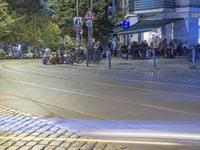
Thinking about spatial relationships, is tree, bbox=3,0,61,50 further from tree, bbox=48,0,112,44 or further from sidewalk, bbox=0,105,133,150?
sidewalk, bbox=0,105,133,150

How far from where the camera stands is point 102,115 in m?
12.1

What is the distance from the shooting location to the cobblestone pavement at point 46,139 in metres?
8.44

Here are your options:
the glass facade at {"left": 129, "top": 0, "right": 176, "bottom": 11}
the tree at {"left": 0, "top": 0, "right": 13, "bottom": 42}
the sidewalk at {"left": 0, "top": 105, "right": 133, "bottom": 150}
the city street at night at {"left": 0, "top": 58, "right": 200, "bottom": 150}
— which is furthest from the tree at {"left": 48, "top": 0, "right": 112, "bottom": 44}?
the sidewalk at {"left": 0, "top": 105, "right": 133, "bottom": 150}

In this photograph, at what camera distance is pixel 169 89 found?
17906 millimetres

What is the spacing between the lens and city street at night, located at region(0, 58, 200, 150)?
8.92m

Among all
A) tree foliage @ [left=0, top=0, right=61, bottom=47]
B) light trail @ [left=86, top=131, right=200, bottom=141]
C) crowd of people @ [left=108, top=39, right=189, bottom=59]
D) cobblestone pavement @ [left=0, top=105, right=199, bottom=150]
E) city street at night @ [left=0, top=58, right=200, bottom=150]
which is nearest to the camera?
cobblestone pavement @ [left=0, top=105, right=199, bottom=150]

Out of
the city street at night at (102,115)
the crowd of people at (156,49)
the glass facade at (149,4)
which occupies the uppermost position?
the glass facade at (149,4)

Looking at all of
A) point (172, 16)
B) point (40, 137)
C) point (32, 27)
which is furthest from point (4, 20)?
point (40, 137)

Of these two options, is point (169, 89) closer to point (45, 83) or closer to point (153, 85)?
point (153, 85)

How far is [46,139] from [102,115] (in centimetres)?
315

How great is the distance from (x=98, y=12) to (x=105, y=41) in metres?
3.81

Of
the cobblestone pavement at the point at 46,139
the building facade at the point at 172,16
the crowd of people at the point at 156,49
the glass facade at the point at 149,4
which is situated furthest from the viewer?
the glass facade at the point at 149,4

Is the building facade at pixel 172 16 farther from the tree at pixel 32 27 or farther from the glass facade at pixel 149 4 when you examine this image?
the tree at pixel 32 27

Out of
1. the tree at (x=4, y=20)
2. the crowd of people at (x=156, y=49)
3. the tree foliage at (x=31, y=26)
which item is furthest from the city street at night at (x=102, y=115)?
the tree foliage at (x=31, y=26)
